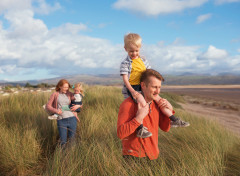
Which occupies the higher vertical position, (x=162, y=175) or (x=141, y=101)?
(x=141, y=101)

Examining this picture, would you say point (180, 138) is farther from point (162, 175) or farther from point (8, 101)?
point (8, 101)

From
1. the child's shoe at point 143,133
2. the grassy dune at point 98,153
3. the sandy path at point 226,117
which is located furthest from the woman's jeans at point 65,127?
the sandy path at point 226,117

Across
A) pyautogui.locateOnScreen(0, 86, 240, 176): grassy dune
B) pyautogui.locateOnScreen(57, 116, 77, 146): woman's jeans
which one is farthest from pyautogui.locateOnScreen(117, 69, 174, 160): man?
pyautogui.locateOnScreen(57, 116, 77, 146): woman's jeans

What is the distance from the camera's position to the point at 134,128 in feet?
5.92

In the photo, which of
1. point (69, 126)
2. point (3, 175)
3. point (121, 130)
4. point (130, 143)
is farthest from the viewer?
point (69, 126)

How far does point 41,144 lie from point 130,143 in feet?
8.43

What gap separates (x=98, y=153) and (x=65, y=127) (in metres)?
1.29

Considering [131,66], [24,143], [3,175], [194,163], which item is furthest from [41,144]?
[194,163]

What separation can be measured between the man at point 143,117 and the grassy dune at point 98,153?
16cm

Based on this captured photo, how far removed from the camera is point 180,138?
3.73 meters

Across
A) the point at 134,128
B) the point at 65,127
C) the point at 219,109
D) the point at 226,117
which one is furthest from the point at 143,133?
the point at 219,109

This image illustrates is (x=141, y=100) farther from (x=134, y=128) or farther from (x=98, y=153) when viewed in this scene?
(x=98, y=153)

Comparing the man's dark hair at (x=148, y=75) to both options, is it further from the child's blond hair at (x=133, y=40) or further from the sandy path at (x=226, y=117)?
the sandy path at (x=226, y=117)

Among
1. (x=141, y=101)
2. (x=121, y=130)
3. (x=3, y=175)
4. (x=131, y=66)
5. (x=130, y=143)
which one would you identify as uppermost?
(x=131, y=66)
